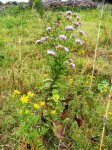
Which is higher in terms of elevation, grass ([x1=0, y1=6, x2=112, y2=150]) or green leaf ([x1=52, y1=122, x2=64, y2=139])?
green leaf ([x1=52, y1=122, x2=64, y2=139])

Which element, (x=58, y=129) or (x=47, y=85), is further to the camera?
(x=47, y=85)

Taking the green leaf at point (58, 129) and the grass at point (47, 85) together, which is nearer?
the green leaf at point (58, 129)

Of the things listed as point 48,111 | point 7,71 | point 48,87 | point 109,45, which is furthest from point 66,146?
point 109,45

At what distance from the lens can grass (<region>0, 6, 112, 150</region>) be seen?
253 cm

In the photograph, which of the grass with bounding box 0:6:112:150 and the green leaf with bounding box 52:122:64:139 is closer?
the green leaf with bounding box 52:122:64:139

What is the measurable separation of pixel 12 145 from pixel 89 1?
6884mm

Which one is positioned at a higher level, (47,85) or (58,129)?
(47,85)

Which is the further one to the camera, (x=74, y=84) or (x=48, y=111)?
(x=74, y=84)

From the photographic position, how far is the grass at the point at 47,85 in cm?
253

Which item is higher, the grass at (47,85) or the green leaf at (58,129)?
the green leaf at (58,129)

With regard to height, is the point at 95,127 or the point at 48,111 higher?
the point at 48,111

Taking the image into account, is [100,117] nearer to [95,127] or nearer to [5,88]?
[95,127]

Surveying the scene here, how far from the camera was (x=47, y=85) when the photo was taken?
2.37 m

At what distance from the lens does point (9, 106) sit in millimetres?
2971
